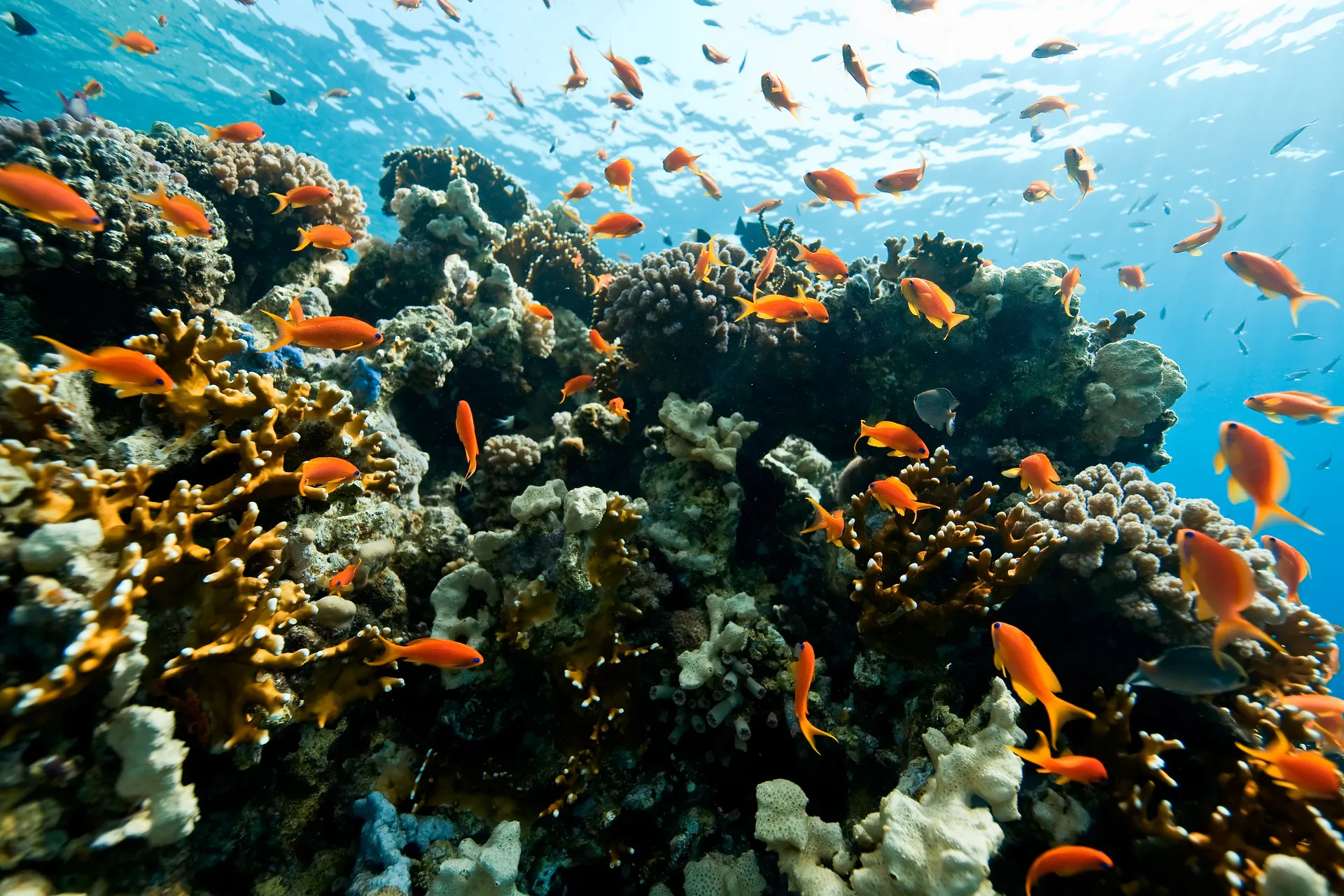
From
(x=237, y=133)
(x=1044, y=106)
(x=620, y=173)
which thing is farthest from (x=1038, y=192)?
(x=237, y=133)

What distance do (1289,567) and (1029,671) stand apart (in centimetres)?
292

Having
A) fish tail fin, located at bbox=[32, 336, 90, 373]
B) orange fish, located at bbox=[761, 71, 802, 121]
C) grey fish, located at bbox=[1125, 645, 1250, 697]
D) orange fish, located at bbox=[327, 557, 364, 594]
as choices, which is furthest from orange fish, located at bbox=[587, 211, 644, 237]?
grey fish, located at bbox=[1125, 645, 1250, 697]

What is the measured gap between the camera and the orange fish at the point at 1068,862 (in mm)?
2244

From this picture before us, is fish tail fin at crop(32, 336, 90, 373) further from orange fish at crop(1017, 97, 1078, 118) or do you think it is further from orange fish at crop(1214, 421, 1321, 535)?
orange fish at crop(1017, 97, 1078, 118)

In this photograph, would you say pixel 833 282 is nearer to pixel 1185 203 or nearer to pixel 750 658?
pixel 750 658

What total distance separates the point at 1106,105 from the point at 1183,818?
93.5ft

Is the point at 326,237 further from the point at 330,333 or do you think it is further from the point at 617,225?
the point at 617,225

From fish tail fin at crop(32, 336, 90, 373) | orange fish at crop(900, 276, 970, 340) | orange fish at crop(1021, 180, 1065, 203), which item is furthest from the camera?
orange fish at crop(1021, 180, 1065, 203)

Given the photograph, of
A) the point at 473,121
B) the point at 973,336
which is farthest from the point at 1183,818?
the point at 473,121

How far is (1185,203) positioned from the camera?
2789 cm

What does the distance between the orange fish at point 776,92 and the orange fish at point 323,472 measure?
→ 527 cm

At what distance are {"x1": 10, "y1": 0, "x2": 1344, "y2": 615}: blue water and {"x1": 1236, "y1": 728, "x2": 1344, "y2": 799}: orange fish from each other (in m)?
17.7

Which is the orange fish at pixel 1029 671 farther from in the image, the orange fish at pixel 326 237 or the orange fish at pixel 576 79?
the orange fish at pixel 576 79

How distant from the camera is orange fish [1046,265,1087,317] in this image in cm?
493
